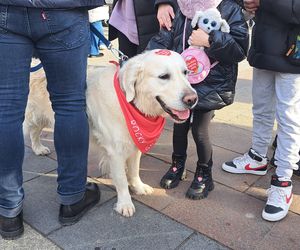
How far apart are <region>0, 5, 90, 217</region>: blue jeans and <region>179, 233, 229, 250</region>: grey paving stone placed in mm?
882

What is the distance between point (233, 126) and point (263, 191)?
147cm

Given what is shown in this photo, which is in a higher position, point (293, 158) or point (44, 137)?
point (293, 158)

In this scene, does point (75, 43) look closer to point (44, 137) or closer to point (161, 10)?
point (161, 10)

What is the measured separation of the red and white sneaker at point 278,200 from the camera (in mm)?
2774

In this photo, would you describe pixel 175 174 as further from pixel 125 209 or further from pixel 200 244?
pixel 200 244

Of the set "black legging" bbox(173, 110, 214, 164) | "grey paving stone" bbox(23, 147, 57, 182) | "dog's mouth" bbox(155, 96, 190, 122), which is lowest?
"grey paving stone" bbox(23, 147, 57, 182)

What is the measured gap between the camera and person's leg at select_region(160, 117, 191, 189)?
3.19 metres

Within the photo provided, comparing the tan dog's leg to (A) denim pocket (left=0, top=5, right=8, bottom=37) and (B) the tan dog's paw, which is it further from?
(A) denim pocket (left=0, top=5, right=8, bottom=37)

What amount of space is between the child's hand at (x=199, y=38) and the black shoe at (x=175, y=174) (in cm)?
106

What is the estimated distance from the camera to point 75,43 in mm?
2277

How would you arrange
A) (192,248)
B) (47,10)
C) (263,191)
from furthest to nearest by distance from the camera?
(263,191)
(192,248)
(47,10)

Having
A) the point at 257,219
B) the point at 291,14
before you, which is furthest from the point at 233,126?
the point at 291,14

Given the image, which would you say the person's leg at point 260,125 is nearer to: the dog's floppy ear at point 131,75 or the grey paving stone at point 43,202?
the dog's floppy ear at point 131,75

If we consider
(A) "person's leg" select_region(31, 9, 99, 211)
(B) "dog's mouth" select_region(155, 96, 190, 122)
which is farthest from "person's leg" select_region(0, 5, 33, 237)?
(B) "dog's mouth" select_region(155, 96, 190, 122)
